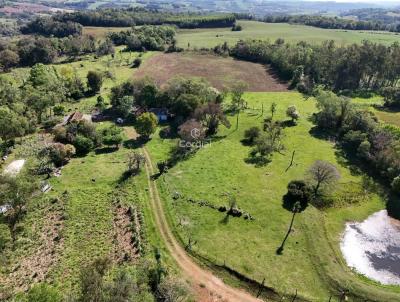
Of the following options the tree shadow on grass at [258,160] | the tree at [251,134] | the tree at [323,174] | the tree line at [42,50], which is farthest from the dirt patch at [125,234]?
the tree line at [42,50]

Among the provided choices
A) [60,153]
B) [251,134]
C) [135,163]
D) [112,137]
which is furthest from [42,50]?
[251,134]

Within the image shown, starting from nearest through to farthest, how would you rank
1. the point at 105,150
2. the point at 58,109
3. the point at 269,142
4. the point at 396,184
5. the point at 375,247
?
the point at 375,247 → the point at 396,184 → the point at 105,150 → the point at 269,142 → the point at 58,109

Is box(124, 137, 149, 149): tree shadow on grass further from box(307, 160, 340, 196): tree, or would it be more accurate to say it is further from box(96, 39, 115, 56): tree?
box(96, 39, 115, 56): tree

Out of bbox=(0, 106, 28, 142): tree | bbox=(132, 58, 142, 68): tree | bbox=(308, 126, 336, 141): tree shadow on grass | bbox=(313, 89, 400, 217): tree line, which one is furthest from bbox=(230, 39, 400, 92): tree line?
bbox=(0, 106, 28, 142): tree

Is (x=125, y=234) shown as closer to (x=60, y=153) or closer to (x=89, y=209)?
(x=89, y=209)

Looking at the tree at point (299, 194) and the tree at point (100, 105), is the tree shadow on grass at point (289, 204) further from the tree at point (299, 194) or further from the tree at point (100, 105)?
the tree at point (100, 105)

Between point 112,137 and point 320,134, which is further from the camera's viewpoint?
point 320,134

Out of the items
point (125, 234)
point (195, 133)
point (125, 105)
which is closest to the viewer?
point (125, 234)

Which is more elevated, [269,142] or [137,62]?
[269,142]
